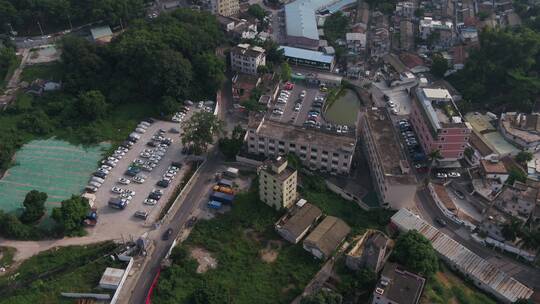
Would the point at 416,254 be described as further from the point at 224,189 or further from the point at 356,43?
the point at 356,43

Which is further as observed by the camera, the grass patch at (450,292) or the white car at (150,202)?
the white car at (150,202)

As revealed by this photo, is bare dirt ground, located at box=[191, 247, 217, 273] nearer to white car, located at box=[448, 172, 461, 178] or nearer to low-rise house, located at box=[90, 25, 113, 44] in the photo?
white car, located at box=[448, 172, 461, 178]

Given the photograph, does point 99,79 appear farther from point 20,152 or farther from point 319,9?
point 319,9

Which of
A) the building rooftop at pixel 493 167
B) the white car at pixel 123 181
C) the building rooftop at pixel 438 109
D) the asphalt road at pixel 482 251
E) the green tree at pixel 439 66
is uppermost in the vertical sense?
the building rooftop at pixel 438 109

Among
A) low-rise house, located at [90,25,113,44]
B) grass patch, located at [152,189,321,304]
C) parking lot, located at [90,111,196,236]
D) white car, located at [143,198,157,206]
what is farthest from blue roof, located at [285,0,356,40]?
white car, located at [143,198,157,206]

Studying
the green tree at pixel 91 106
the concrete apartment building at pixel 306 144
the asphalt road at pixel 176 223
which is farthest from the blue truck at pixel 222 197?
the green tree at pixel 91 106

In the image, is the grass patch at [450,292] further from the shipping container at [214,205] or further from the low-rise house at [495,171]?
the shipping container at [214,205]

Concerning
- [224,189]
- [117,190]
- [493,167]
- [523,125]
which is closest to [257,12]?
[224,189]

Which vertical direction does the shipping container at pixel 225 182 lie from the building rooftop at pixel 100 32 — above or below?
below
